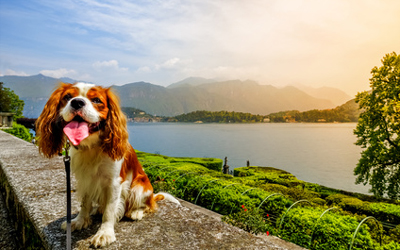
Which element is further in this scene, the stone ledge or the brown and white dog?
the stone ledge

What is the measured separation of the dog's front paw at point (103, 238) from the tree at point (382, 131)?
2356 cm

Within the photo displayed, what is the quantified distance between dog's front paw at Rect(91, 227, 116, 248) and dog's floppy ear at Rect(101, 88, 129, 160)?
0.68 metres

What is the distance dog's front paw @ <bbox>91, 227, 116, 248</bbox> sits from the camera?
2356mm

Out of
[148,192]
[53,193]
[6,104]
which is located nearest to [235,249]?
[148,192]

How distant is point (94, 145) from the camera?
249 cm

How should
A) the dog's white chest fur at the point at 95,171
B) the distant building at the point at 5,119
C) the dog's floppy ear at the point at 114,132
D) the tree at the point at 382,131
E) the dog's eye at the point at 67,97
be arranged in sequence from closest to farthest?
the dog's eye at the point at 67,97, the dog's floppy ear at the point at 114,132, the dog's white chest fur at the point at 95,171, the tree at the point at 382,131, the distant building at the point at 5,119

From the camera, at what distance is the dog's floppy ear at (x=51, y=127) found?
2.38 metres

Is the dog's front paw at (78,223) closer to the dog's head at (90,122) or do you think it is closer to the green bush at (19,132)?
the dog's head at (90,122)

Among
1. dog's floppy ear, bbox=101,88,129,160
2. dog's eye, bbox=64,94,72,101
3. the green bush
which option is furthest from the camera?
the green bush

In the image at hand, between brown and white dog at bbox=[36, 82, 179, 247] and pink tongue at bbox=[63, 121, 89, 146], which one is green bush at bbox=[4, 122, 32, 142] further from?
pink tongue at bbox=[63, 121, 89, 146]

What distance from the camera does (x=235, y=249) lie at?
7.59ft

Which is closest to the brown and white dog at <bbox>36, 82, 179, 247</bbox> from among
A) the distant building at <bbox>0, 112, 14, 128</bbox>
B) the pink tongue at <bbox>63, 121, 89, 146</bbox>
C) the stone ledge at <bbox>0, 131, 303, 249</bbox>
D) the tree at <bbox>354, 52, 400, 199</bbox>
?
the pink tongue at <bbox>63, 121, 89, 146</bbox>

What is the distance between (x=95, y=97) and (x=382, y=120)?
25.1m

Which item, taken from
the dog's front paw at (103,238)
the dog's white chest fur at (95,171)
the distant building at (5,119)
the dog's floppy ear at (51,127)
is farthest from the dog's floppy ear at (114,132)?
the distant building at (5,119)
